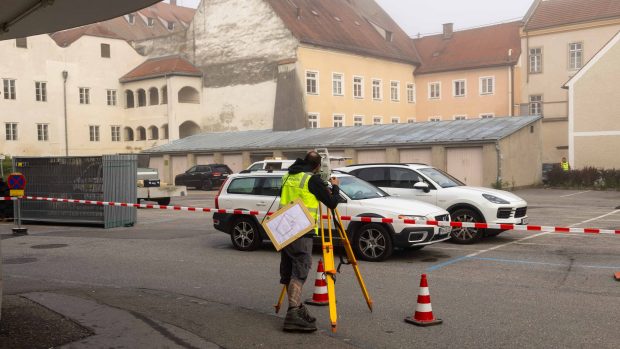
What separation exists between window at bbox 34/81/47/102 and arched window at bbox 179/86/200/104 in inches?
435

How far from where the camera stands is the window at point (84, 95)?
53.9m

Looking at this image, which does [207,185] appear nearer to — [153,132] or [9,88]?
[153,132]

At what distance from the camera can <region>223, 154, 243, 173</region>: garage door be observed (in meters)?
43.9

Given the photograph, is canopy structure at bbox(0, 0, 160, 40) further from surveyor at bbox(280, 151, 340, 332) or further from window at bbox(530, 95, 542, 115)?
window at bbox(530, 95, 542, 115)

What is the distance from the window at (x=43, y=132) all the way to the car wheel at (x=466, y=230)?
151ft

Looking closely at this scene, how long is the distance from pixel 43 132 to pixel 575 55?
143ft

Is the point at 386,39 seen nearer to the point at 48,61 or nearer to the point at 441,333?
the point at 48,61

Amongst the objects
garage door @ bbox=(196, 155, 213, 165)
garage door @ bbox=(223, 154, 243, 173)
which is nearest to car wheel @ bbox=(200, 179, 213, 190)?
garage door @ bbox=(223, 154, 243, 173)

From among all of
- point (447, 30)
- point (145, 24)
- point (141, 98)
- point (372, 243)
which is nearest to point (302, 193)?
point (372, 243)

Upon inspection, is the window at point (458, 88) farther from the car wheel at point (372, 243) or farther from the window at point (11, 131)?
the car wheel at point (372, 243)

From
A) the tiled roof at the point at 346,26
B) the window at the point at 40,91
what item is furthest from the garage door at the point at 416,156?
the window at the point at 40,91

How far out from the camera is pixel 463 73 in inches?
2264

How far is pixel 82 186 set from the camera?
17.4 m

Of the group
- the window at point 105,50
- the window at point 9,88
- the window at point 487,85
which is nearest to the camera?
the window at point 9,88
